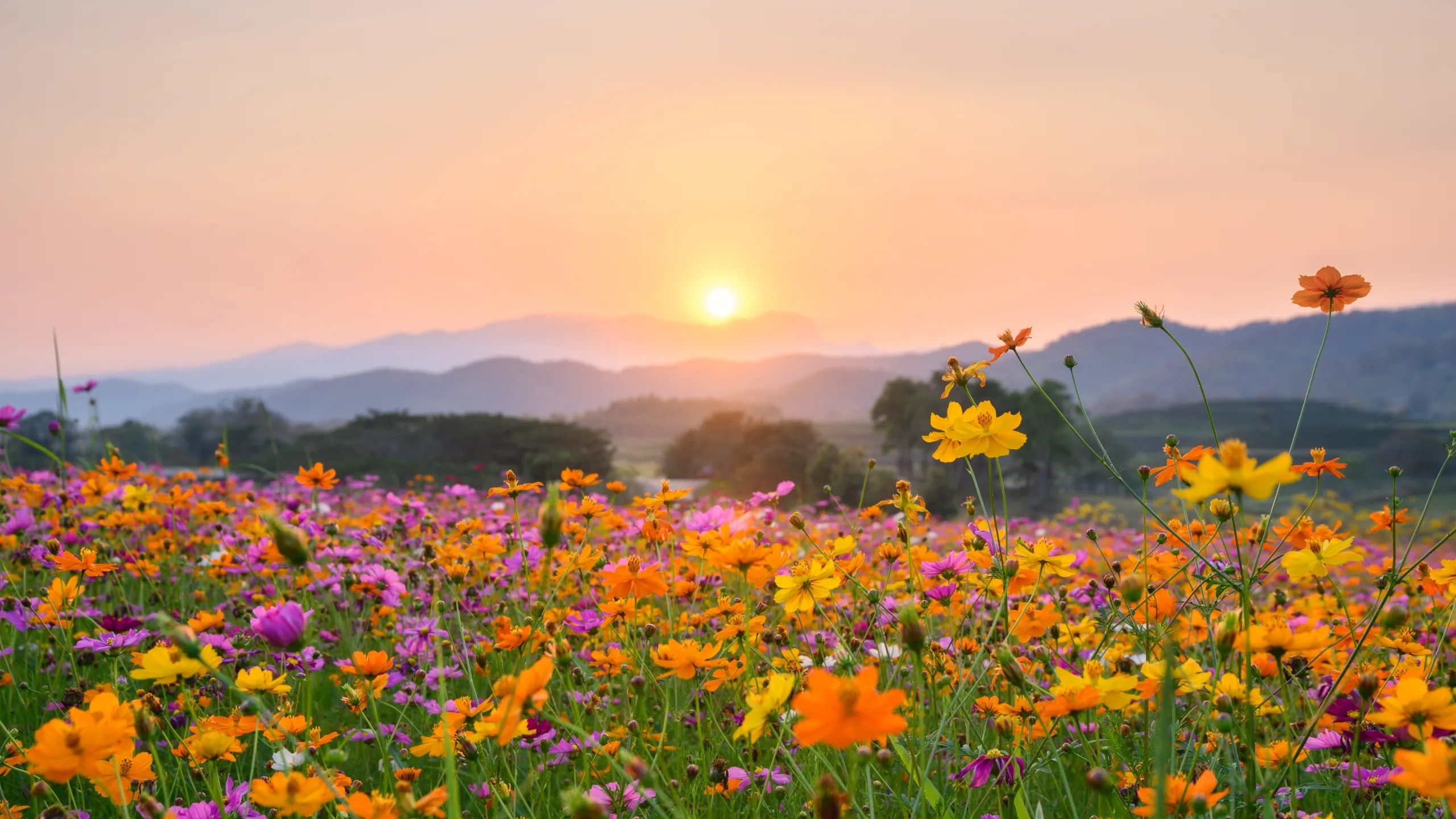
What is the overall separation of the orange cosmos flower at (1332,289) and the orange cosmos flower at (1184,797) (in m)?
1.25

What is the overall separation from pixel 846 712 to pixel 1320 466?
69.8 inches

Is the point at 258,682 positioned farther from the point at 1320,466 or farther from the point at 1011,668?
the point at 1320,466

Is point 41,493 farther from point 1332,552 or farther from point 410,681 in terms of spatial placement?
point 1332,552

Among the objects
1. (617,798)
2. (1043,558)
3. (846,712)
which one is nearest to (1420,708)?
(1043,558)

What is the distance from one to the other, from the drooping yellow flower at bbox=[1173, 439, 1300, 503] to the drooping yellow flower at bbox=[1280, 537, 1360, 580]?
65cm

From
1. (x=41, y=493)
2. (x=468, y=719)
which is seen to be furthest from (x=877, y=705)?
(x=41, y=493)

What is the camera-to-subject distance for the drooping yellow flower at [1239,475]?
92 centimetres

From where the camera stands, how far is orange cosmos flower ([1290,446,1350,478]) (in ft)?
6.65

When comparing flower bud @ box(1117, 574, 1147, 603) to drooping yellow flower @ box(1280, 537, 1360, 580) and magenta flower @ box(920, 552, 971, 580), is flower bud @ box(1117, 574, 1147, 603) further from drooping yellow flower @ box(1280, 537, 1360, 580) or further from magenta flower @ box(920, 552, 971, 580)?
magenta flower @ box(920, 552, 971, 580)

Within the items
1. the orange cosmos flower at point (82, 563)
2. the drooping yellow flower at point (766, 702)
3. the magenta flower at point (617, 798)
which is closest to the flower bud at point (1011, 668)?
the drooping yellow flower at point (766, 702)

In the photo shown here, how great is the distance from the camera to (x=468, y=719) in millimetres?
1743

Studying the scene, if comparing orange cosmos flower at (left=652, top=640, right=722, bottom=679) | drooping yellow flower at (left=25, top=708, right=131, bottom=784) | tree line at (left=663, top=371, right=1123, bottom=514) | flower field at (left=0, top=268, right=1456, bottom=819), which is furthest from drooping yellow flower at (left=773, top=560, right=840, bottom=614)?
tree line at (left=663, top=371, right=1123, bottom=514)

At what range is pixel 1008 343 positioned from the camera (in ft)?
6.91

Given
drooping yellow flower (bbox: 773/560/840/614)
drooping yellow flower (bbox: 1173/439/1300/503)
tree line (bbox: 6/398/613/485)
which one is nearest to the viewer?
drooping yellow flower (bbox: 1173/439/1300/503)
